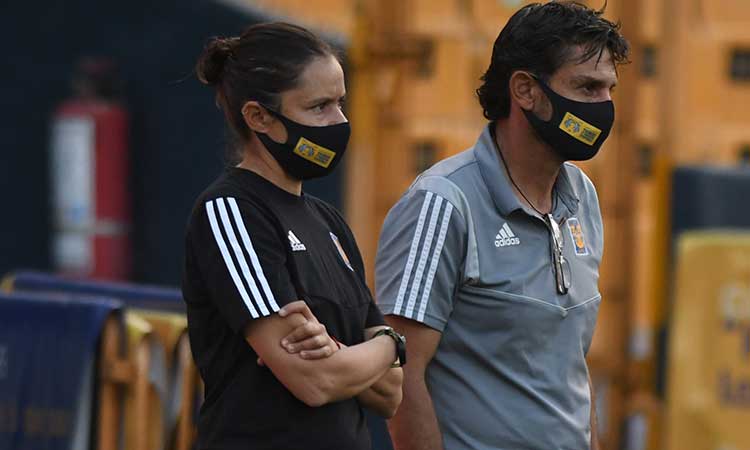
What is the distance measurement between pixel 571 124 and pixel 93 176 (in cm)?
707

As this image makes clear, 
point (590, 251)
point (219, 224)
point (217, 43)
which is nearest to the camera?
Answer: point (219, 224)

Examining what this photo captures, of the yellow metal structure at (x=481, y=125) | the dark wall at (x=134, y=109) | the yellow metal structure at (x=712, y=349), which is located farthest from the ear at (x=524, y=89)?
the dark wall at (x=134, y=109)

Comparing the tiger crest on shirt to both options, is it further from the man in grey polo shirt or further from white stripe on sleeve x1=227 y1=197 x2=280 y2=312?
white stripe on sleeve x1=227 y1=197 x2=280 y2=312

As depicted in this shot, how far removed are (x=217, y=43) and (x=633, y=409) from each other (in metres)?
5.84

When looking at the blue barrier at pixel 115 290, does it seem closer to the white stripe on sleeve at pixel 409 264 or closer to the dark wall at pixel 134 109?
the white stripe on sleeve at pixel 409 264

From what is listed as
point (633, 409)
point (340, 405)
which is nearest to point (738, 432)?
point (633, 409)

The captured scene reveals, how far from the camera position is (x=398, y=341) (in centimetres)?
307

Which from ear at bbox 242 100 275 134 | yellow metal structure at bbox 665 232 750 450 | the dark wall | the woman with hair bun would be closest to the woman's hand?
the woman with hair bun

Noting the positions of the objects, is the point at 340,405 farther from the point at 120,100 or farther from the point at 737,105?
the point at 737,105

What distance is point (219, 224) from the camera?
2900 millimetres

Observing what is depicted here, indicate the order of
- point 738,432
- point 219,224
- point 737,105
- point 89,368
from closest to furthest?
point 219,224 → point 89,368 → point 738,432 → point 737,105

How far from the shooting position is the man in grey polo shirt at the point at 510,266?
3.18 m

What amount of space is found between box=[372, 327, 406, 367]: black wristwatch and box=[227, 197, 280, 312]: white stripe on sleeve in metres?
0.28

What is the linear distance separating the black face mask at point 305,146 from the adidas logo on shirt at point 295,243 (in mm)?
154
